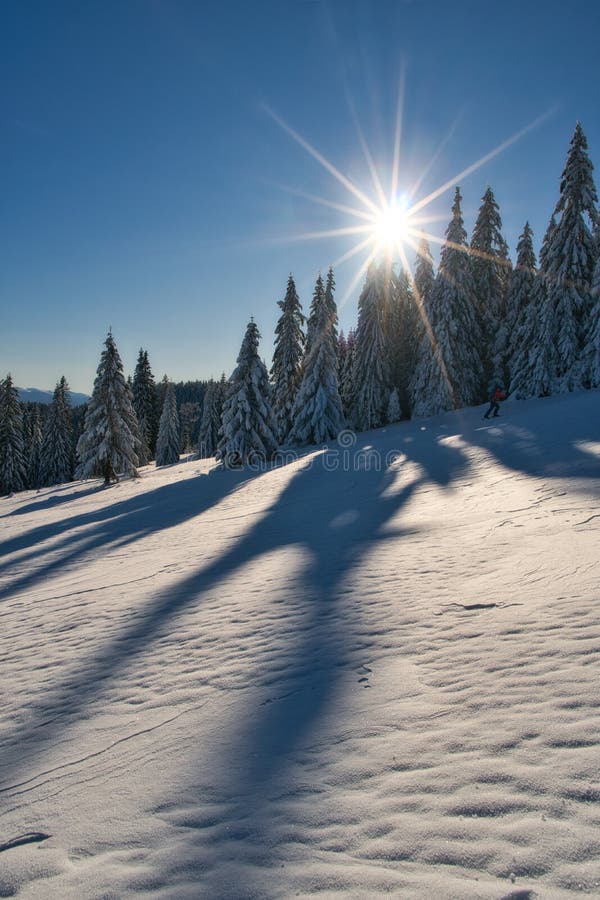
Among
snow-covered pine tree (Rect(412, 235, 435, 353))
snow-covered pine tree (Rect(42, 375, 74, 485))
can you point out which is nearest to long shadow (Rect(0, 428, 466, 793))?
snow-covered pine tree (Rect(412, 235, 435, 353))

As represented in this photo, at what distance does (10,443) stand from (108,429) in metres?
22.9

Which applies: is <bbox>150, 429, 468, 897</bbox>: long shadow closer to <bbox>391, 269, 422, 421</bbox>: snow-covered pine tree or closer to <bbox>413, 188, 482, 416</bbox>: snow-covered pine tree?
<bbox>413, 188, 482, 416</bbox>: snow-covered pine tree

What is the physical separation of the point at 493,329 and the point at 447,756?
1400 inches

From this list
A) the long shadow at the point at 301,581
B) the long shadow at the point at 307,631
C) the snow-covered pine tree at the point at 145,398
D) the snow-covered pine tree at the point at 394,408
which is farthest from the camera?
the snow-covered pine tree at the point at 145,398

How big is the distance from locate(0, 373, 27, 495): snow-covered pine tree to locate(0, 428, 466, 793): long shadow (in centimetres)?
3610

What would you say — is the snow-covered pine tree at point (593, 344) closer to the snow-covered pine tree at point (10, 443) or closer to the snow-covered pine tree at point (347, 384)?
the snow-covered pine tree at point (347, 384)

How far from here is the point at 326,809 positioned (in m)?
2.55

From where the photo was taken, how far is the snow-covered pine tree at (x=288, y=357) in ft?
110

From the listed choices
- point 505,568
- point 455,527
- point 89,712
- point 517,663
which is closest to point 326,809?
point 517,663

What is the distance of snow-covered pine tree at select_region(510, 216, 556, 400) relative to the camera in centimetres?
2611

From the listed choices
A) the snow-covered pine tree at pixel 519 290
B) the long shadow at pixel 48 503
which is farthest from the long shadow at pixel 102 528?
the snow-covered pine tree at pixel 519 290

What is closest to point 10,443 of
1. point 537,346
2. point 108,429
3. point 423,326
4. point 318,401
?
point 108,429

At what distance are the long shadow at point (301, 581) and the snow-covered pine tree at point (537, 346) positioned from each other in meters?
14.0

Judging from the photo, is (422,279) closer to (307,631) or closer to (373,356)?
(373,356)
